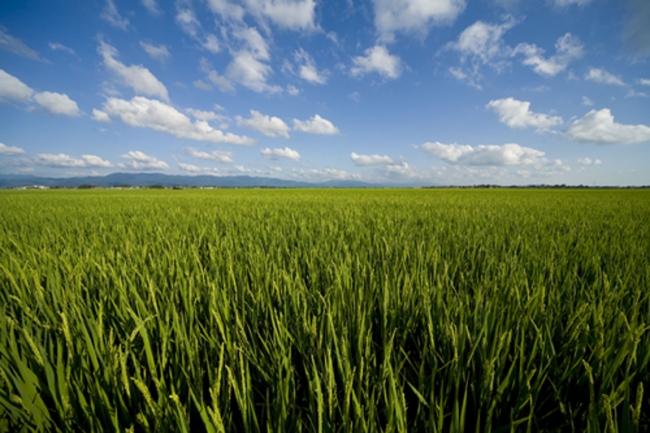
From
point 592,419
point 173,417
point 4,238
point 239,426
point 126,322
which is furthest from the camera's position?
point 4,238

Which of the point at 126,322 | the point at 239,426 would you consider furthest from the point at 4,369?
the point at 239,426

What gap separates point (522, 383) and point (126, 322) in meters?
1.36

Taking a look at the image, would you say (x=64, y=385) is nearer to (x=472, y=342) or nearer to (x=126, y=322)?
(x=126, y=322)

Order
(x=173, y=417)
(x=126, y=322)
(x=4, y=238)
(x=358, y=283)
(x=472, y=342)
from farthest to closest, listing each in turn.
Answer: (x=4, y=238) → (x=358, y=283) → (x=126, y=322) → (x=472, y=342) → (x=173, y=417)

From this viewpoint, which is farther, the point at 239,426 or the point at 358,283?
the point at 358,283

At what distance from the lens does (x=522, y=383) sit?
2.43 feet

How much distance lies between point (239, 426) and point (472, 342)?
76 cm

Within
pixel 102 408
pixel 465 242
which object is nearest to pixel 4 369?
pixel 102 408

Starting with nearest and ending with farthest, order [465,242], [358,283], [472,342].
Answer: [472,342] < [358,283] < [465,242]

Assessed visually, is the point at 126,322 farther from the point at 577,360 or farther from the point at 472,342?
the point at 577,360

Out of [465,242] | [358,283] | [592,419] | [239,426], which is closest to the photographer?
[592,419]

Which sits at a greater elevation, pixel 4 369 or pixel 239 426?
pixel 4 369

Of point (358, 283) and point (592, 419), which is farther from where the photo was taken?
point (358, 283)

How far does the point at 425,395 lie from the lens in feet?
2.58
